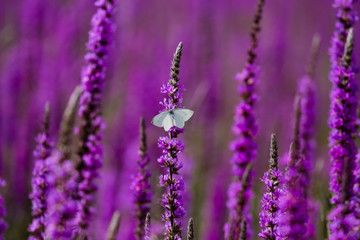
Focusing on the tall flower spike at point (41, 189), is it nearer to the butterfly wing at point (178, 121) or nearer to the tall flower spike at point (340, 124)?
the butterfly wing at point (178, 121)

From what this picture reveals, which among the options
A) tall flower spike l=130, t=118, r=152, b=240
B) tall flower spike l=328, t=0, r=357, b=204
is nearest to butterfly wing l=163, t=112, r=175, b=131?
tall flower spike l=130, t=118, r=152, b=240

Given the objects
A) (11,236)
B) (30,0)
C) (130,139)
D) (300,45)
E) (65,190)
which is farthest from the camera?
(300,45)

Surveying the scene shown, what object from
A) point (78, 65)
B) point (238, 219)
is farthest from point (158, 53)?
point (238, 219)

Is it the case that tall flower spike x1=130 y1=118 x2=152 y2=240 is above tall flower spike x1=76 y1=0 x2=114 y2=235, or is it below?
below

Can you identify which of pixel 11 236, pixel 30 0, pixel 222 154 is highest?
pixel 30 0

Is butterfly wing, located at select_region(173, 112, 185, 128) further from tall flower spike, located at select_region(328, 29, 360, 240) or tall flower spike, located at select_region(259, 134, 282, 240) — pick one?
tall flower spike, located at select_region(328, 29, 360, 240)

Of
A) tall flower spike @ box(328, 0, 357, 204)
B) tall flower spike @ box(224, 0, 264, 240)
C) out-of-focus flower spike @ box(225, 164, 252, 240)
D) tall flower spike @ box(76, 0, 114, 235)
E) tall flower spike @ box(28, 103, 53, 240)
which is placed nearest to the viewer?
tall flower spike @ box(28, 103, 53, 240)

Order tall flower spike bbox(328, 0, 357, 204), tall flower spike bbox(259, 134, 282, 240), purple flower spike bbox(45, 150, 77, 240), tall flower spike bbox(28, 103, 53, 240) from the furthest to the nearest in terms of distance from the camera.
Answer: tall flower spike bbox(328, 0, 357, 204) → tall flower spike bbox(28, 103, 53, 240) → tall flower spike bbox(259, 134, 282, 240) → purple flower spike bbox(45, 150, 77, 240)

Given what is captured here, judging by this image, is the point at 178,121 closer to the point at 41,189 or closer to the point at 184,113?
the point at 184,113

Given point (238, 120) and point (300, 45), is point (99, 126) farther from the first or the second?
point (300, 45)
